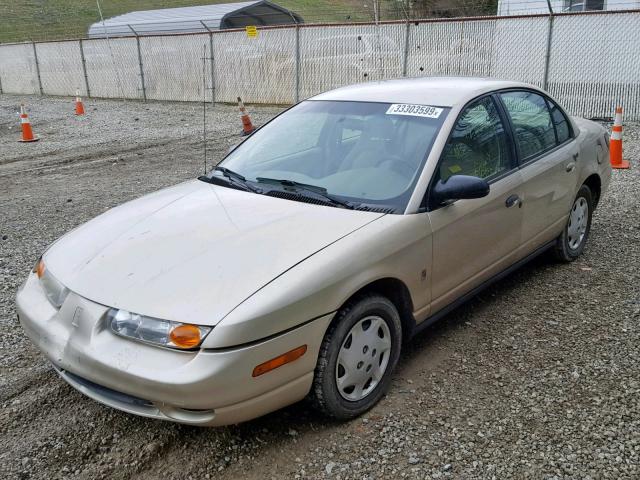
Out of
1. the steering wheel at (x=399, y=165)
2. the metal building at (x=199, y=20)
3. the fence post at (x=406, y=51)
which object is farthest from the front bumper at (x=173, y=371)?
the metal building at (x=199, y=20)

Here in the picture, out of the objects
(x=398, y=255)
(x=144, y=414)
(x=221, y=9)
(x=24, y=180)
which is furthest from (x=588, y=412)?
(x=221, y=9)

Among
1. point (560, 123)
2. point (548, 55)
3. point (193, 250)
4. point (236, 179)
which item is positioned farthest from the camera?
point (548, 55)

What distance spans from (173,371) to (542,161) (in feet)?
10.1

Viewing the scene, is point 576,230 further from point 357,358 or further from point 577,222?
point 357,358

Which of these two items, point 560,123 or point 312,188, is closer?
point 312,188

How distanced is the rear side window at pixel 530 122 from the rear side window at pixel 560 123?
7cm

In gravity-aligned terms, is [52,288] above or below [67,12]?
below

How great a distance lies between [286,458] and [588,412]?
1.56 meters

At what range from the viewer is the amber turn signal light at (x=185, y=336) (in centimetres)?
260

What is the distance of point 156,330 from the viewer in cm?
266

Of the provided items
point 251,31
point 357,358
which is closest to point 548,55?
point 251,31

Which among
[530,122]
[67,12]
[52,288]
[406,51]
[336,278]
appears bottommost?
[52,288]

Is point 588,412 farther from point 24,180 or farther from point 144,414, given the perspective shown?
point 24,180

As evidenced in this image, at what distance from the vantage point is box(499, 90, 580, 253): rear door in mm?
4312
